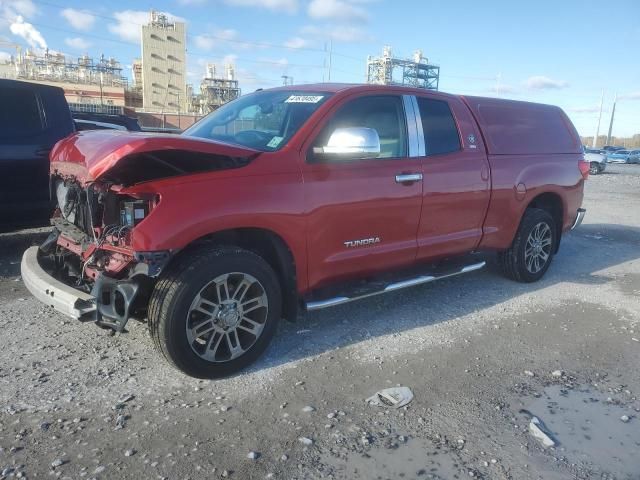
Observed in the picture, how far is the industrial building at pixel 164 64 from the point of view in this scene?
3263 inches

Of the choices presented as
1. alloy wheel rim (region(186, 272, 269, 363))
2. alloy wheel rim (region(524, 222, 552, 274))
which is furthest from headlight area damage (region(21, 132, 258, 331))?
alloy wheel rim (region(524, 222, 552, 274))

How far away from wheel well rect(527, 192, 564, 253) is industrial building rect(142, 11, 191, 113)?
3193 inches

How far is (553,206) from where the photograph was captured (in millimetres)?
6023

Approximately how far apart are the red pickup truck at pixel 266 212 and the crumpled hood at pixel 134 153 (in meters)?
0.01

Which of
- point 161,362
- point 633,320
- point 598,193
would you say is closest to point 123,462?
point 161,362

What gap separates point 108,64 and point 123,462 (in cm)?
9868

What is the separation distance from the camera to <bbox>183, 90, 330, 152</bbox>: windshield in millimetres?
3797

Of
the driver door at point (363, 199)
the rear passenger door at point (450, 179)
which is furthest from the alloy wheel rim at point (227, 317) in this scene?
the rear passenger door at point (450, 179)

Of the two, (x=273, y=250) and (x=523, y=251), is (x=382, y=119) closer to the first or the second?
(x=273, y=250)

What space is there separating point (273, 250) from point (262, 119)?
1216 millimetres

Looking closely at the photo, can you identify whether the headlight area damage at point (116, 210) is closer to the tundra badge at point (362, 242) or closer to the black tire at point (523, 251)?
the tundra badge at point (362, 242)

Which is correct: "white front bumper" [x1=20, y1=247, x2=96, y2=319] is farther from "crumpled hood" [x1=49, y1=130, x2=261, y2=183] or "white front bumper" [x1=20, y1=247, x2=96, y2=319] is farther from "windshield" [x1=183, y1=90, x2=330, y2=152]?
"windshield" [x1=183, y1=90, x2=330, y2=152]

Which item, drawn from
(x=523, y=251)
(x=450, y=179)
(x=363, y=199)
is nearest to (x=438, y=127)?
(x=450, y=179)

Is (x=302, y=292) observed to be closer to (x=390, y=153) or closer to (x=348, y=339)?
(x=348, y=339)
